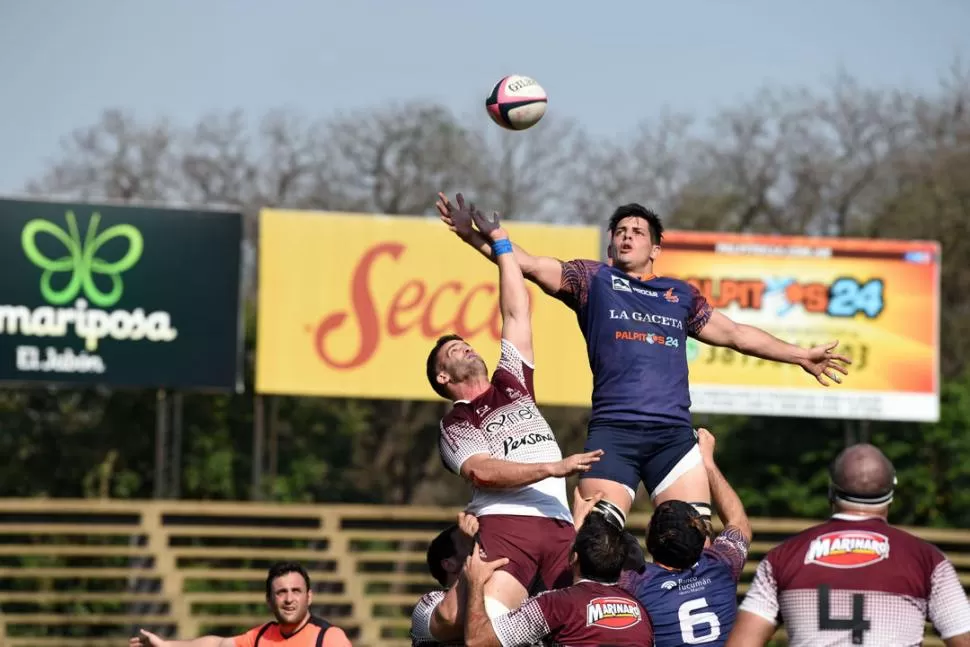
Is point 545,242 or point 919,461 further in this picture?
point 919,461

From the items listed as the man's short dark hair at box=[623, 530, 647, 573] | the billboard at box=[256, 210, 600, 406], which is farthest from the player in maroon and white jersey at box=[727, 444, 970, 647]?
the billboard at box=[256, 210, 600, 406]

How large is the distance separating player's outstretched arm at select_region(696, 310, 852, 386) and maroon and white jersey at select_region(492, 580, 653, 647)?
1.95m

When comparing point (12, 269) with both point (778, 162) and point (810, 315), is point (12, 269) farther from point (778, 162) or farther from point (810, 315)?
point (778, 162)

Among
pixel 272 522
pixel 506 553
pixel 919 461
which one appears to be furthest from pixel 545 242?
pixel 506 553

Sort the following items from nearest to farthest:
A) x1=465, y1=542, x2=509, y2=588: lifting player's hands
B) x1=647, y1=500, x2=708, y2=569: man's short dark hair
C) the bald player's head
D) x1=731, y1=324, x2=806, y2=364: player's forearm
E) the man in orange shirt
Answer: the bald player's head < x1=647, y1=500, x2=708, y2=569: man's short dark hair < x1=465, y1=542, x2=509, y2=588: lifting player's hands < x1=731, y1=324, x2=806, y2=364: player's forearm < the man in orange shirt

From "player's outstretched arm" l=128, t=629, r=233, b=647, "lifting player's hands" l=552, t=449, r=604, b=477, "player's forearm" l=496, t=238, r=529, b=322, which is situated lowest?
"player's outstretched arm" l=128, t=629, r=233, b=647

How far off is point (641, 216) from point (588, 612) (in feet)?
7.47

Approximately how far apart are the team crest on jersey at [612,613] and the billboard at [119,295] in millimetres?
16572

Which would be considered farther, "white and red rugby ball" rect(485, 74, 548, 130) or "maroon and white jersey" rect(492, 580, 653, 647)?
"white and red rugby ball" rect(485, 74, 548, 130)

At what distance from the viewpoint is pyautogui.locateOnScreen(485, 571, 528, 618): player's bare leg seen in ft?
23.8

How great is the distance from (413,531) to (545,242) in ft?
15.2

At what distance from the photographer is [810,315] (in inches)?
958

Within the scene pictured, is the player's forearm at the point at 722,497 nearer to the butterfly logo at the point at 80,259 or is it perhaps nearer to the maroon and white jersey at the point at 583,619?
the maroon and white jersey at the point at 583,619

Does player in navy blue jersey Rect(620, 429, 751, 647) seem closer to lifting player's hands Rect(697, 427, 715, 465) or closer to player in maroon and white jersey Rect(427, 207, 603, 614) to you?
player in maroon and white jersey Rect(427, 207, 603, 614)
